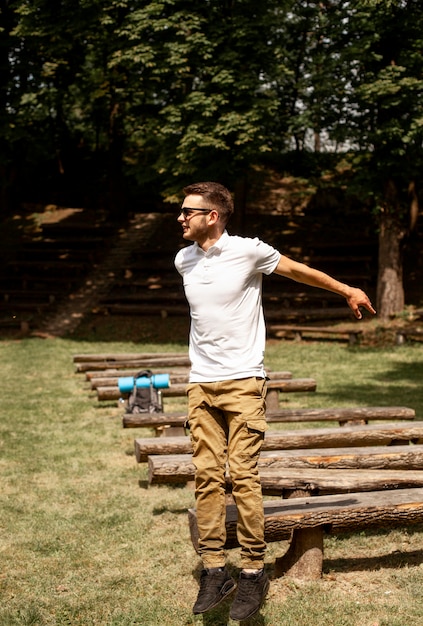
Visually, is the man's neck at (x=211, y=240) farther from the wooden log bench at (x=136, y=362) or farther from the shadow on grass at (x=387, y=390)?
the wooden log bench at (x=136, y=362)

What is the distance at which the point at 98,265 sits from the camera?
29531 millimetres

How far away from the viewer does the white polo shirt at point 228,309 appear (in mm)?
4641

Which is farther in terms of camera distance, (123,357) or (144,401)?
(123,357)

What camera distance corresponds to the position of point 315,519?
16.0 ft

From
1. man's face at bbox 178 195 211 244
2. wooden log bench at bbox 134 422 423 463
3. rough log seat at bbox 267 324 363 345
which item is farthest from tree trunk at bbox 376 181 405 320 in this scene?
man's face at bbox 178 195 211 244

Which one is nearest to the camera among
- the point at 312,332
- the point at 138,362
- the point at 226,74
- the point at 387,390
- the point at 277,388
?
the point at 277,388

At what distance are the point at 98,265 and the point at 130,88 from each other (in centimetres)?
805

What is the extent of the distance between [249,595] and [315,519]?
757 millimetres

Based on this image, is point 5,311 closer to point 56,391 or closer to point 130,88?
point 130,88

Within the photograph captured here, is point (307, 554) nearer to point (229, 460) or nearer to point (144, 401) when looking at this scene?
point (229, 460)

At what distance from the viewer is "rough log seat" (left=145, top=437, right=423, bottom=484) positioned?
20.3 feet

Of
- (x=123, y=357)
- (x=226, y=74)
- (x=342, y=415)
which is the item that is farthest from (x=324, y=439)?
(x=226, y=74)

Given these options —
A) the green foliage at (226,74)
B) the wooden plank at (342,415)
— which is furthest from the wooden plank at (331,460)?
the green foliage at (226,74)

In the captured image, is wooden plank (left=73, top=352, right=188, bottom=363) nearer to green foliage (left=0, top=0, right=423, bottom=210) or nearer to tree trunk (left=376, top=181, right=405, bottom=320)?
green foliage (left=0, top=0, right=423, bottom=210)
